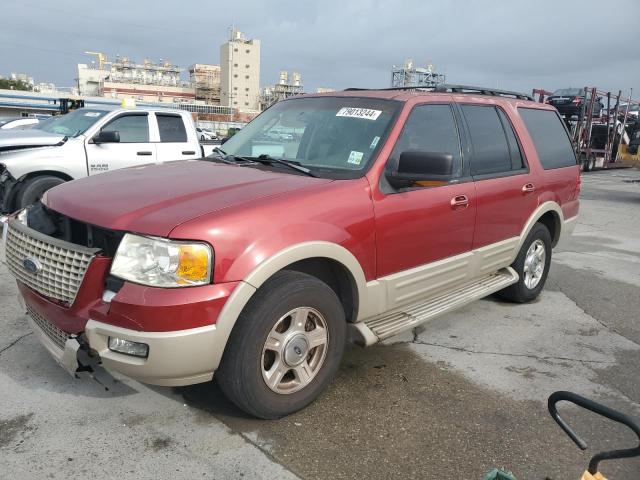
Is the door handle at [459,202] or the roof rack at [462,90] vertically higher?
the roof rack at [462,90]

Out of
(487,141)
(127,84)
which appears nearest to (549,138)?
(487,141)

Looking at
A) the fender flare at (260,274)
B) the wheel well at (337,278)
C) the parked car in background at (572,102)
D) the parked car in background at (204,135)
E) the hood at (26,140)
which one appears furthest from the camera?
the parked car in background at (572,102)

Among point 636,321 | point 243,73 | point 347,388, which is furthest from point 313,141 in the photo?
point 243,73

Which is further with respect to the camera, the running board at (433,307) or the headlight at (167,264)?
the running board at (433,307)

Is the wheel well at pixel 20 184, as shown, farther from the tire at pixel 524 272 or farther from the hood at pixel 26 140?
the tire at pixel 524 272

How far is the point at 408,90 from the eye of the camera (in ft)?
13.4

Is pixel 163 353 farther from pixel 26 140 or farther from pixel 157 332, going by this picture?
pixel 26 140

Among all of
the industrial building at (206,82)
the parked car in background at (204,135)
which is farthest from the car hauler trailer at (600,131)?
the industrial building at (206,82)

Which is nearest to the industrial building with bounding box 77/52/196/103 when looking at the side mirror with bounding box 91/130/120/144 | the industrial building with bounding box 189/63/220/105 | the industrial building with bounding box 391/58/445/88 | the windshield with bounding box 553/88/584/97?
the industrial building with bounding box 189/63/220/105

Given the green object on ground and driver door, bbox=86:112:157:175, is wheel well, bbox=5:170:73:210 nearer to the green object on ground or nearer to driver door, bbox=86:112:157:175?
driver door, bbox=86:112:157:175

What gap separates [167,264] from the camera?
2.45 m

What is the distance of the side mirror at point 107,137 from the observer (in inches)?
293

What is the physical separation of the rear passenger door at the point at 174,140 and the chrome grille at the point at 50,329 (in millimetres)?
5458

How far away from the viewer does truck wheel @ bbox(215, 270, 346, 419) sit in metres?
2.63
